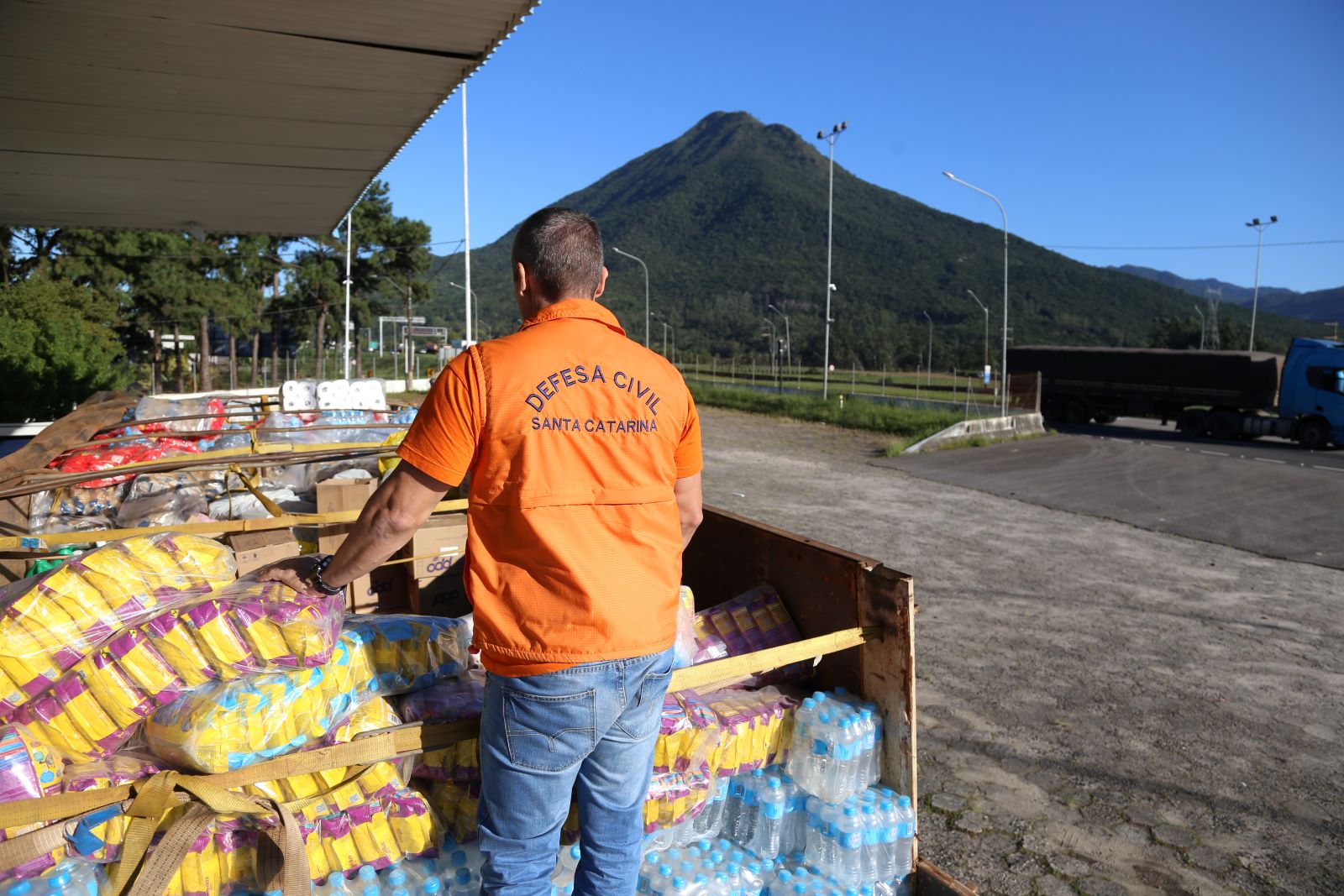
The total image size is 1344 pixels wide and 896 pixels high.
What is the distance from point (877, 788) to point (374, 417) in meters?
7.06

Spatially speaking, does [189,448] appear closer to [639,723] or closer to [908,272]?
[639,723]

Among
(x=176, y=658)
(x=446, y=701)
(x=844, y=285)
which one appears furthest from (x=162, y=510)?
(x=844, y=285)

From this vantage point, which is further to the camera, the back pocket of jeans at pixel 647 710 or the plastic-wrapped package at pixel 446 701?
the plastic-wrapped package at pixel 446 701

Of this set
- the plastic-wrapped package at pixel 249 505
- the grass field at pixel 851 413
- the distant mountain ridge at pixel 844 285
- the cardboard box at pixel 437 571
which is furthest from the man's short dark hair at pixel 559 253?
the distant mountain ridge at pixel 844 285

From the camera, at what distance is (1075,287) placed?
134 m

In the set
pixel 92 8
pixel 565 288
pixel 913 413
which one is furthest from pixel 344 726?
pixel 913 413

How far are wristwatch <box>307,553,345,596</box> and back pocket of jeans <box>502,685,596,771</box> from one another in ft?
2.05

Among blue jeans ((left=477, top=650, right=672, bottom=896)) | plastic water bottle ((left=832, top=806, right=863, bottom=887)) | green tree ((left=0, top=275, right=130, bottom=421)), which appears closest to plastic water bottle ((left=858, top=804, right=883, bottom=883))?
plastic water bottle ((left=832, top=806, right=863, bottom=887))

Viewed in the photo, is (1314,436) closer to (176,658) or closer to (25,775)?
(176,658)

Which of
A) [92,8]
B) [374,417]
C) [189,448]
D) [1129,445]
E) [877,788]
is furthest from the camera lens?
[1129,445]

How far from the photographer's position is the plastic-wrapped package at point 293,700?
212cm

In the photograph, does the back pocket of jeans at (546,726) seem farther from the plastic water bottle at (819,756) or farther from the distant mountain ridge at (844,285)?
the distant mountain ridge at (844,285)

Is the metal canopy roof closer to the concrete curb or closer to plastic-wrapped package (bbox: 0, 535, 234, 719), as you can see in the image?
plastic-wrapped package (bbox: 0, 535, 234, 719)

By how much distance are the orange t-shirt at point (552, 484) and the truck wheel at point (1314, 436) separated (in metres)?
26.5
